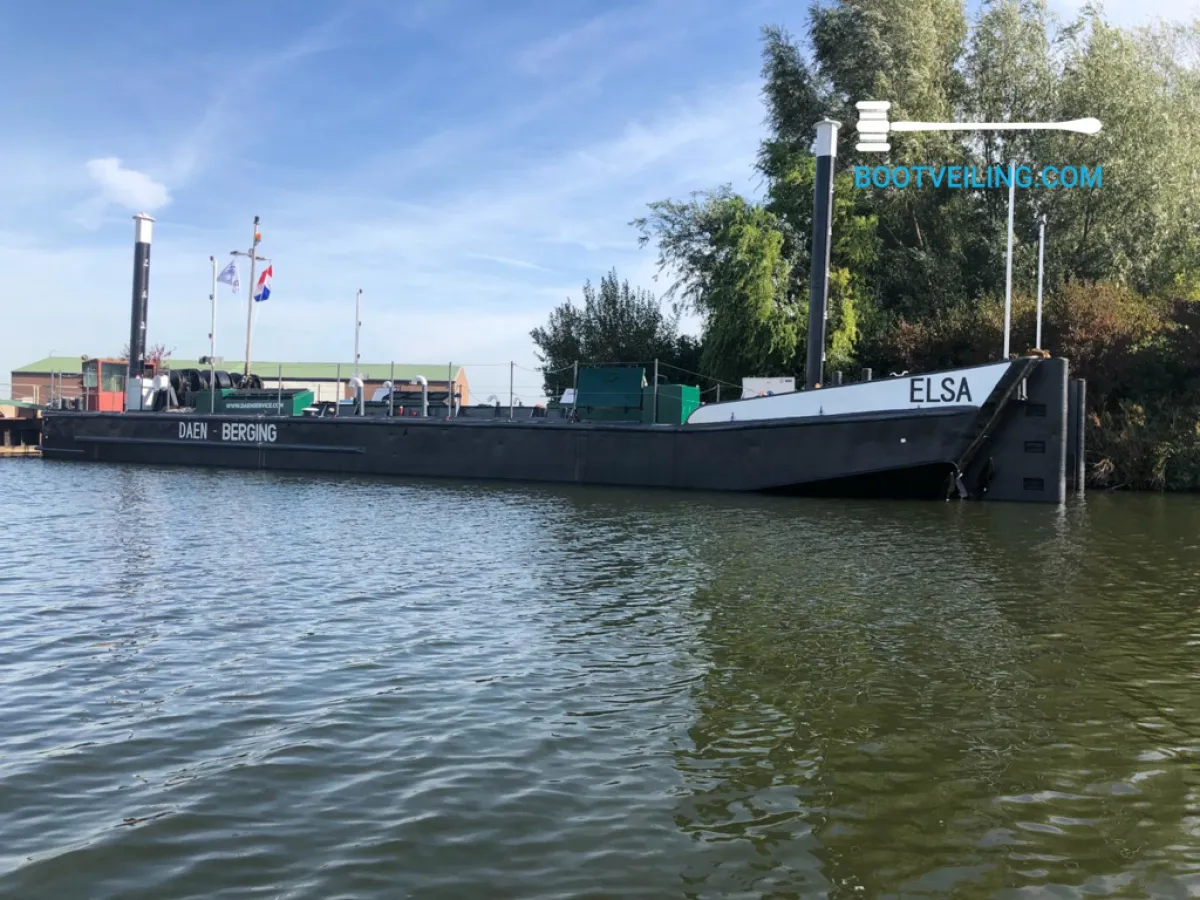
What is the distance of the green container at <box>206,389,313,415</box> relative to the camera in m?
23.5

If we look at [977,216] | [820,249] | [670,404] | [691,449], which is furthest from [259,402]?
[977,216]

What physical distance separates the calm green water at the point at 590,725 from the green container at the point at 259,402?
13.5m

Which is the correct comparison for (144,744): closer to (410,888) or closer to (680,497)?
(410,888)

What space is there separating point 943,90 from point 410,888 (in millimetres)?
28594

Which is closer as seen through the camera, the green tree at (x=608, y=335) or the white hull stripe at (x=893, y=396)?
the white hull stripe at (x=893, y=396)

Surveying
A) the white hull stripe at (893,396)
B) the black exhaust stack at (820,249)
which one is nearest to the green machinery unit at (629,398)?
the white hull stripe at (893,396)

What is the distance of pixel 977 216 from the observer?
1081 inches

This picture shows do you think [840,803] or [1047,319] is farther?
[1047,319]

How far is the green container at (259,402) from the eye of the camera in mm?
23453

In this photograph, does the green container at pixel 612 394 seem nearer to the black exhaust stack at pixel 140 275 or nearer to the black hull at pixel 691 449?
the black hull at pixel 691 449

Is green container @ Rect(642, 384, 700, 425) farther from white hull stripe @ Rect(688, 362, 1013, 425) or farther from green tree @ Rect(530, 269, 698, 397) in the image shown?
green tree @ Rect(530, 269, 698, 397)

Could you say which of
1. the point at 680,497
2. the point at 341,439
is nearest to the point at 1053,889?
the point at 680,497

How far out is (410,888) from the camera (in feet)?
10.6

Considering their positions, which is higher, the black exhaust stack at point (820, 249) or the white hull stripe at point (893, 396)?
the black exhaust stack at point (820, 249)
